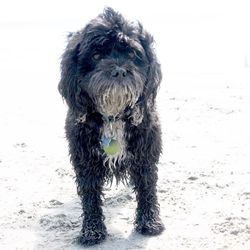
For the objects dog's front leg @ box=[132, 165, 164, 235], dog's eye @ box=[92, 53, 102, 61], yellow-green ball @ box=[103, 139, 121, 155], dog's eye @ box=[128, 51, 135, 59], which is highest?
dog's eye @ box=[128, 51, 135, 59]

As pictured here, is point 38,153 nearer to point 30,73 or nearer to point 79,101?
point 79,101

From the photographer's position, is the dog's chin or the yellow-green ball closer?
the dog's chin

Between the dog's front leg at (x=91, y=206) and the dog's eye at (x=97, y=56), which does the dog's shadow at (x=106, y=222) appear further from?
the dog's eye at (x=97, y=56)

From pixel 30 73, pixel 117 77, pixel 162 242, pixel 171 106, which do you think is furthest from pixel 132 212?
pixel 30 73

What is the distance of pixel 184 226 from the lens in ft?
17.1

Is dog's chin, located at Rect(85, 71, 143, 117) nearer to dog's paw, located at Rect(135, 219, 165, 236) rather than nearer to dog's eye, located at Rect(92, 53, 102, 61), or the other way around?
dog's eye, located at Rect(92, 53, 102, 61)

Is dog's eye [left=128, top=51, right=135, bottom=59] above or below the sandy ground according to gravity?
above

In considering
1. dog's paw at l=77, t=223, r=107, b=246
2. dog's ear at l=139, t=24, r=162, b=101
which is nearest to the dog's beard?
dog's ear at l=139, t=24, r=162, b=101

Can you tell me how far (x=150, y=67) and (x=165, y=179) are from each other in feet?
6.12

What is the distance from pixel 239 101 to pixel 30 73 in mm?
5692

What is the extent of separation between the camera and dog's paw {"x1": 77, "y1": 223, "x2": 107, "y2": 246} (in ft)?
16.4

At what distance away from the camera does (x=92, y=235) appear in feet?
16.4

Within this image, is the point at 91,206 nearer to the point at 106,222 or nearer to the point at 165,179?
the point at 106,222

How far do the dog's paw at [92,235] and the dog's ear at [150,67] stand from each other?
1.22 meters
